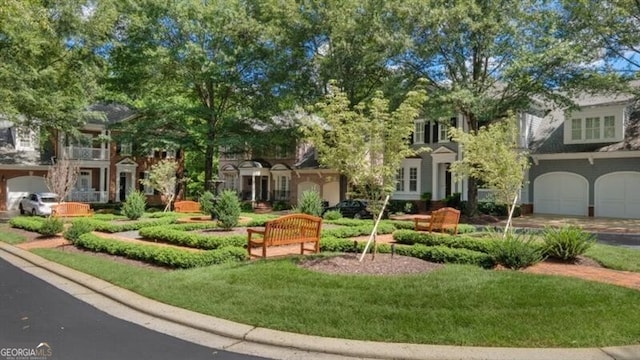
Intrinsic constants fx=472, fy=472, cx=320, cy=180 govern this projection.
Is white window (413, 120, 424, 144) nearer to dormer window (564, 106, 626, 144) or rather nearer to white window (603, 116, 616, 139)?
dormer window (564, 106, 626, 144)

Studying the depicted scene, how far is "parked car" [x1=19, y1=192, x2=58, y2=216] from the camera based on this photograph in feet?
90.2

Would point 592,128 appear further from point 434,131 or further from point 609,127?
point 434,131

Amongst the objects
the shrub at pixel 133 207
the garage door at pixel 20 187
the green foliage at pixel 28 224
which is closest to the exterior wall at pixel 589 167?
the shrub at pixel 133 207

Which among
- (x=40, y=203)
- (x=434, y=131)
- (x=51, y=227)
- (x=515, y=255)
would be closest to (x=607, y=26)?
(x=434, y=131)

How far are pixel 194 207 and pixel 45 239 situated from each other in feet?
35.1

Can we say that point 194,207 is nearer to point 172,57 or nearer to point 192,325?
point 172,57

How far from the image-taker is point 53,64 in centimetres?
2653

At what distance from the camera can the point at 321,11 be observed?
27.2m

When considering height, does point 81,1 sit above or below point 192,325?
above

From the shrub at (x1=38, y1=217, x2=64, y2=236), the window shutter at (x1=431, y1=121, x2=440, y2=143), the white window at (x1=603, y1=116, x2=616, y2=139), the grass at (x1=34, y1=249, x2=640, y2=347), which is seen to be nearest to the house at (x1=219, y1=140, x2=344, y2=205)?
the window shutter at (x1=431, y1=121, x2=440, y2=143)

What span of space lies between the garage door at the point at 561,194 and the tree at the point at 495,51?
511cm

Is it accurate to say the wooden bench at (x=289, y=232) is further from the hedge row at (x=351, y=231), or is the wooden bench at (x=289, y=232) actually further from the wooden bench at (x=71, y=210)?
the wooden bench at (x=71, y=210)

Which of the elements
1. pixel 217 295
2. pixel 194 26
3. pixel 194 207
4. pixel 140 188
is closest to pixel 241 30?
pixel 194 26

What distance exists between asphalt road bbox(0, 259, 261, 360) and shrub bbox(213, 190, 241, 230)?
27.6 ft
